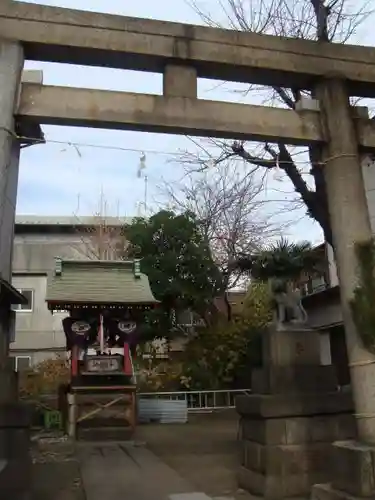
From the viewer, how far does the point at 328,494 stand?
5.81 m

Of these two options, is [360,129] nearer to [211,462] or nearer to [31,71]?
[31,71]

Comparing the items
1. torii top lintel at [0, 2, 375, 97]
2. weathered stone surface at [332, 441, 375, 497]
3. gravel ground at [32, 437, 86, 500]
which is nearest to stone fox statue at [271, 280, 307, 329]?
weathered stone surface at [332, 441, 375, 497]

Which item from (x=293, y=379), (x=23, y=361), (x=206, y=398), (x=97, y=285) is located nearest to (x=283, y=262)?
(x=293, y=379)

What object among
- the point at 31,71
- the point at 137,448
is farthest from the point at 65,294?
the point at 31,71

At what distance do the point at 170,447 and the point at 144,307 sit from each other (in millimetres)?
4180

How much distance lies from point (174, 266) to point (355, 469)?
1566 centimetres

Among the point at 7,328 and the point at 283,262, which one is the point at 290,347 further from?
the point at 7,328

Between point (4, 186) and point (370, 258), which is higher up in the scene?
point (4, 186)

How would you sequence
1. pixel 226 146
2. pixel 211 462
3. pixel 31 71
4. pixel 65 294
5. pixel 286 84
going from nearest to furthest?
pixel 31 71 → pixel 286 84 → pixel 211 462 → pixel 226 146 → pixel 65 294

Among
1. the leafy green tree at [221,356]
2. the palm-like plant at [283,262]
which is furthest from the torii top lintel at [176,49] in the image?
the leafy green tree at [221,356]

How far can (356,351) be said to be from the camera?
6.06 m

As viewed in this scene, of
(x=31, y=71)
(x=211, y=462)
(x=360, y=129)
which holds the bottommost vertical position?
(x=211, y=462)

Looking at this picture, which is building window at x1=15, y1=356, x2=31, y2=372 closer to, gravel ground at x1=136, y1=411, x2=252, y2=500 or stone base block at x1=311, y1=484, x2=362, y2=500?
gravel ground at x1=136, y1=411, x2=252, y2=500

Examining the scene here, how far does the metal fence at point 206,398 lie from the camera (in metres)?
18.9
